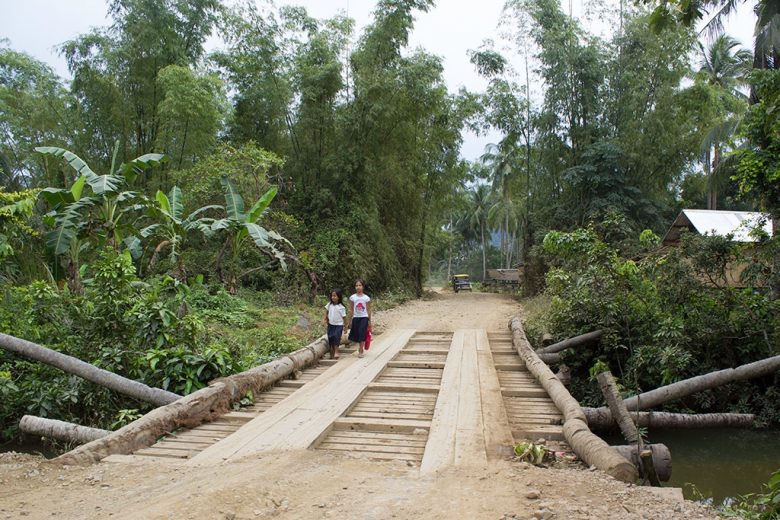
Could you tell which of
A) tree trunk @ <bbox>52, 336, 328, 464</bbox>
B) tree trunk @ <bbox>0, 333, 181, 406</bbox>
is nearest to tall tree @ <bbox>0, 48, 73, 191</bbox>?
tree trunk @ <bbox>0, 333, 181, 406</bbox>

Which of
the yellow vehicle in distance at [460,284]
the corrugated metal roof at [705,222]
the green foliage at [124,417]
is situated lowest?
the green foliage at [124,417]

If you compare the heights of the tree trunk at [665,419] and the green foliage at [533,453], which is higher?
the green foliage at [533,453]

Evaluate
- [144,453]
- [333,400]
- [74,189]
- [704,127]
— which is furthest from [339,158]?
[704,127]

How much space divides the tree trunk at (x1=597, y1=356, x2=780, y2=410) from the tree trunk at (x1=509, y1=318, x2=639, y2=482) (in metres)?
1.21

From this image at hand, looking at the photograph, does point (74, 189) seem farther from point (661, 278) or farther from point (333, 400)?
point (661, 278)

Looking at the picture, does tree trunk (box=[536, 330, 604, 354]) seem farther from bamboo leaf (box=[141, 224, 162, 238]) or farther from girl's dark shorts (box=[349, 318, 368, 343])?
bamboo leaf (box=[141, 224, 162, 238])

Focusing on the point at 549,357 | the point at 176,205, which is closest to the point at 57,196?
the point at 176,205

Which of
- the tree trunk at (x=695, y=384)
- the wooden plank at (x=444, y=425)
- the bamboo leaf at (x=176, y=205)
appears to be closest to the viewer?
the wooden plank at (x=444, y=425)

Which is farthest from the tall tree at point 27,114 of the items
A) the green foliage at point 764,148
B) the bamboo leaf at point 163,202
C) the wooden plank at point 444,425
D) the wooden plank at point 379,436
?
the green foliage at point 764,148

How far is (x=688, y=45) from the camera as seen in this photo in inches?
573

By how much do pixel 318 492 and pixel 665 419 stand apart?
14.5 feet

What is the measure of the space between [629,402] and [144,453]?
4916mm

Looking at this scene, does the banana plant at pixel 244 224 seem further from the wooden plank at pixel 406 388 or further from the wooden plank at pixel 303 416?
the wooden plank at pixel 406 388

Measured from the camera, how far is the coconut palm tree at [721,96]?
56.3 feet
